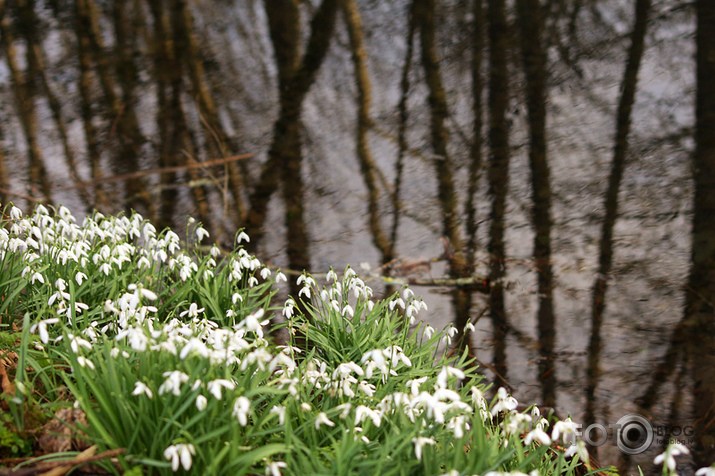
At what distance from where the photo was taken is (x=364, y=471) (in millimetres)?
1506

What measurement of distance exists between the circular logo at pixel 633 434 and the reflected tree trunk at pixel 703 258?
Answer: 291 millimetres

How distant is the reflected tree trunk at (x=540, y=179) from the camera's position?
12.5 feet

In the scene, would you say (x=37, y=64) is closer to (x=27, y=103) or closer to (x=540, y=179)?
(x=27, y=103)

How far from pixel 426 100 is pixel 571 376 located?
340cm

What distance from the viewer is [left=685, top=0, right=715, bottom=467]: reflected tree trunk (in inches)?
132

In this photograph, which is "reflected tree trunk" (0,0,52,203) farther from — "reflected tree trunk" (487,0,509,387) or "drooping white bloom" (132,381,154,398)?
"reflected tree trunk" (487,0,509,387)

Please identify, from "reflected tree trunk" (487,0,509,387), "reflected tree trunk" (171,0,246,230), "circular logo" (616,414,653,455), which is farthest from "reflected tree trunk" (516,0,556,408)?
"reflected tree trunk" (171,0,246,230)

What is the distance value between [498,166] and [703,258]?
196 cm

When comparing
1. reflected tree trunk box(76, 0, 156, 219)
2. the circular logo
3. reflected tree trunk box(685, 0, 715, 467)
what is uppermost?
reflected tree trunk box(76, 0, 156, 219)

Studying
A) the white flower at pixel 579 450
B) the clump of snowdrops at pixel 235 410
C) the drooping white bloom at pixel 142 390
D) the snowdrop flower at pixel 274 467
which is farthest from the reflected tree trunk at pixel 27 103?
the white flower at pixel 579 450

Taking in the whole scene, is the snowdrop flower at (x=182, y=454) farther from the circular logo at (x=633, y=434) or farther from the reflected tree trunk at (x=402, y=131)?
the reflected tree trunk at (x=402, y=131)

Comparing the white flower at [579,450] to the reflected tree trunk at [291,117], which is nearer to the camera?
the white flower at [579,450]

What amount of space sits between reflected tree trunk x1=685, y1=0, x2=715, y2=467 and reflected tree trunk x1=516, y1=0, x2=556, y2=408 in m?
0.97

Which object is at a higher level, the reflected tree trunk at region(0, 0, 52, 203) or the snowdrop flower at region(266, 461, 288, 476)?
the reflected tree trunk at region(0, 0, 52, 203)
